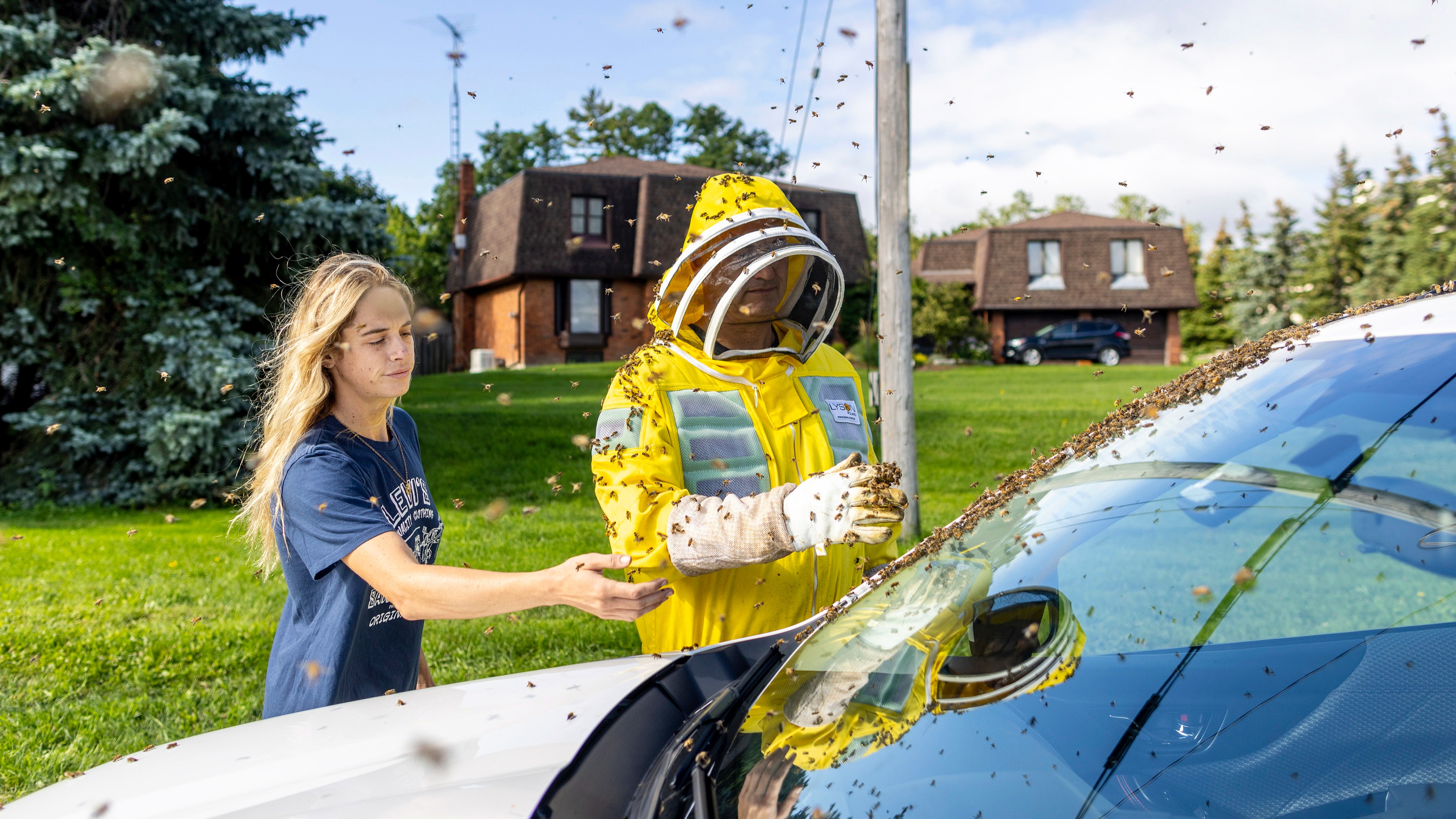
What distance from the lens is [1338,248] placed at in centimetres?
2538

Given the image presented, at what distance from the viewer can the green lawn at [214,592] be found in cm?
415

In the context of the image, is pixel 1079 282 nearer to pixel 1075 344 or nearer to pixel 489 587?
pixel 1075 344

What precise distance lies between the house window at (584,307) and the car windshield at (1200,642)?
27.4 meters

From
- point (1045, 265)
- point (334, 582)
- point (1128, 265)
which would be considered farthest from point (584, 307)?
point (334, 582)

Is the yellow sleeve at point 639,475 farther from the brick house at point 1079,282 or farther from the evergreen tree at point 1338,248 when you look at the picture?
the brick house at point 1079,282

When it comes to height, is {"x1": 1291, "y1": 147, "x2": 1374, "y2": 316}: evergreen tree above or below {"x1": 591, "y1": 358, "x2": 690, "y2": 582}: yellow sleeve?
above

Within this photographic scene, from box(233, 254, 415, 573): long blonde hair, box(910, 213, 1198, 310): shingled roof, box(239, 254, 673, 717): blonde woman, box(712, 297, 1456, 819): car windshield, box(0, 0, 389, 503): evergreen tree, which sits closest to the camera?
box(712, 297, 1456, 819): car windshield

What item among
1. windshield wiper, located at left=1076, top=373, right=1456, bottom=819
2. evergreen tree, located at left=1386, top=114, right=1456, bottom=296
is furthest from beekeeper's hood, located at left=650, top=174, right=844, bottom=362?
evergreen tree, located at left=1386, top=114, right=1456, bottom=296

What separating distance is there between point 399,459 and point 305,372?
1.21ft

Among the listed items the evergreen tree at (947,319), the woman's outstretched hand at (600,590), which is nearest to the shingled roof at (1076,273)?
the evergreen tree at (947,319)

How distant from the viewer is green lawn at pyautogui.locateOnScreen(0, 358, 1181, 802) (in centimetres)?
415

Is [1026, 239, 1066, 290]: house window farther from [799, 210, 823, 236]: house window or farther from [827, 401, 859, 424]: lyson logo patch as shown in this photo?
[827, 401, 859, 424]: lyson logo patch

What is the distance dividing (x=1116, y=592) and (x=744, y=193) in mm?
1542

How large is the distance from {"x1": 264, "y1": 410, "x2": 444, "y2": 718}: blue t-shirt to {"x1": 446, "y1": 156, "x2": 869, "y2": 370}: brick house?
23.1m
